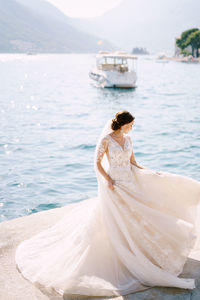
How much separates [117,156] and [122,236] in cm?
Answer: 96

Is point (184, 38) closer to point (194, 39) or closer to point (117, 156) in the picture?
point (194, 39)

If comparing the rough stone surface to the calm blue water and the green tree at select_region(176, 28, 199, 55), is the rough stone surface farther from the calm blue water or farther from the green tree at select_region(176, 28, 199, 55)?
the green tree at select_region(176, 28, 199, 55)

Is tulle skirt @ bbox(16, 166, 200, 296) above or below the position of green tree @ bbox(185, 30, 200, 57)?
below

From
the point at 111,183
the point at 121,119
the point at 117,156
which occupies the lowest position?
the point at 111,183

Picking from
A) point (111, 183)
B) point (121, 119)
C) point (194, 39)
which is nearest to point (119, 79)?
point (121, 119)

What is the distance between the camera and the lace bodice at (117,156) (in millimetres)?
4405

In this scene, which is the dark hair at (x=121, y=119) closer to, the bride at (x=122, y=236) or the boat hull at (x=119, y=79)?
the bride at (x=122, y=236)

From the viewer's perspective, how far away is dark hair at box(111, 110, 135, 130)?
14.3ft

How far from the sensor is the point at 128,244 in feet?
13.9

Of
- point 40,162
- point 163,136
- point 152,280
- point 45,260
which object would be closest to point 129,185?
point 152,280

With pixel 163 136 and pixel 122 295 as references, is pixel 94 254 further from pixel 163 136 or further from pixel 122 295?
pixel 163 136

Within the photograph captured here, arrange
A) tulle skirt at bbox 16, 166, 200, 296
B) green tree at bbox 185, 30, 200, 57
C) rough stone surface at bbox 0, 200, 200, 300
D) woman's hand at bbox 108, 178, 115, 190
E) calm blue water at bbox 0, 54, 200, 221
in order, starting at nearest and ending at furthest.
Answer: rough stone surface at bbox 0, 200, 200, 300 → tulle skirt at bbox 16, 166, 200, 296 → woman's hand at bbox 108, 178, 115, 190 → calm blue water at bbox 0, 54, 200, 221 → green tree at bbox 185, 30, 200, 57

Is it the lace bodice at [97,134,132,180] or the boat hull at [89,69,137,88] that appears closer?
the lace bodice at [97,134,132,180]

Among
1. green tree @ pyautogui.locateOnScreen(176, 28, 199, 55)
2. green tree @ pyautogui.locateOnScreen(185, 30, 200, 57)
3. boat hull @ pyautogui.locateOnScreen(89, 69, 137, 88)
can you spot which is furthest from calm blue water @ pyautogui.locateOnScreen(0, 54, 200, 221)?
green tree @ pyautogui.locateOnScreen(176, 28, 199, 55)
